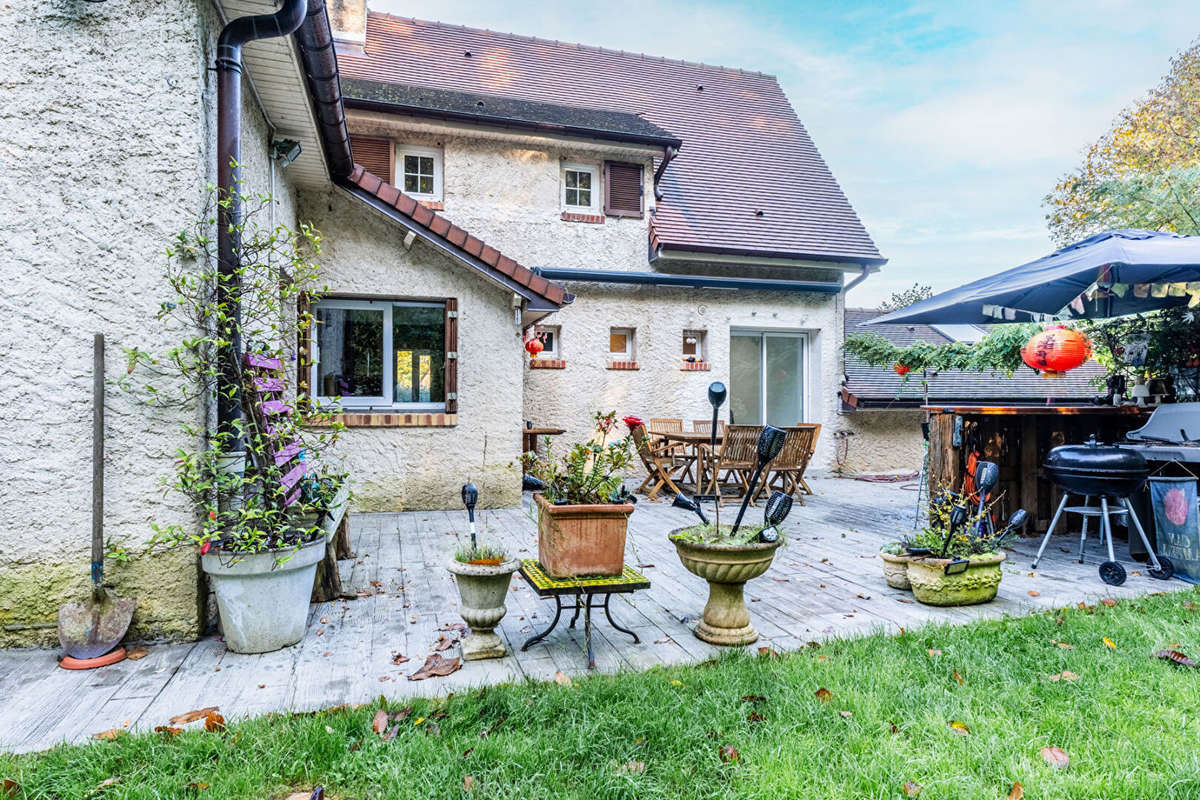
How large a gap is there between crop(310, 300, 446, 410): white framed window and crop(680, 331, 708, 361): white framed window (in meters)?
4.67

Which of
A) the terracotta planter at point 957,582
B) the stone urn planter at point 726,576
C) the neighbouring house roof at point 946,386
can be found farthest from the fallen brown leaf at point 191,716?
the neighbouring house roof at point 946,386

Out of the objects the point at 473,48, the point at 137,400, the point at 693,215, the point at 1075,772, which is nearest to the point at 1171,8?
the point at 693,215

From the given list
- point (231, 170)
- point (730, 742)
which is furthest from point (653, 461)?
point (730, 742)

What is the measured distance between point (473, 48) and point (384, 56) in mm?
1889

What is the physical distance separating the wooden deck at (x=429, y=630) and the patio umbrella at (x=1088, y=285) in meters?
2.32

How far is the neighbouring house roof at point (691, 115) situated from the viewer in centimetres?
1062

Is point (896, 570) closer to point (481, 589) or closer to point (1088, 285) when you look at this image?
point (481, 589)

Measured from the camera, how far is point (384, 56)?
36.4 feet

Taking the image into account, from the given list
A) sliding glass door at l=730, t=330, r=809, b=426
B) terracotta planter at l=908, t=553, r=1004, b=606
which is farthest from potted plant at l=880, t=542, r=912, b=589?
sliding glass door at l=730, t=330, r=809, b=426

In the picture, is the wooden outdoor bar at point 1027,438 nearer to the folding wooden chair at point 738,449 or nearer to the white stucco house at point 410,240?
the folding wooden chair at point 738,449

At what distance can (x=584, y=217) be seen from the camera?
963cm

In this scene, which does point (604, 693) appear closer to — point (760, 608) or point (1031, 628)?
point (760, 608)

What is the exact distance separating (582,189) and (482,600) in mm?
8014

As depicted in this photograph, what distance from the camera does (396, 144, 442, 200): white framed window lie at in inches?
357
